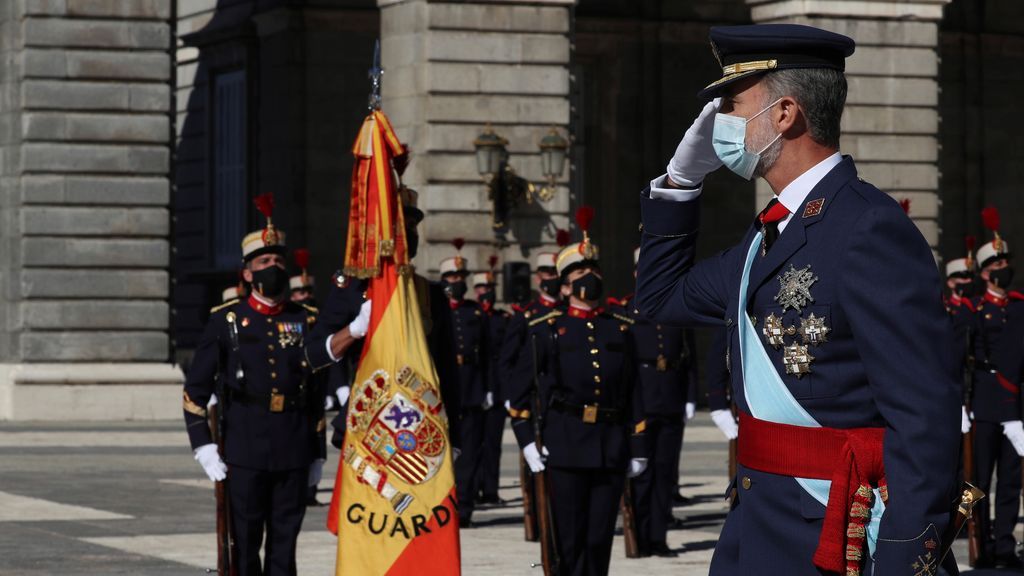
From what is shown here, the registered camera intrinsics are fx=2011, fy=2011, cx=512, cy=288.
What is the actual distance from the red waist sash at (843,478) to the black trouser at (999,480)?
25.4 ft

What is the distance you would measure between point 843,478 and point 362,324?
4.94 m

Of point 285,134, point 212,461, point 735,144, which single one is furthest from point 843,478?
point 285,134

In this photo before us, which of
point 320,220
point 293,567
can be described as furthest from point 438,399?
point 320,220

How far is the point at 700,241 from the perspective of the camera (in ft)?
93.9

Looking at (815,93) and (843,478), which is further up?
(815,93)

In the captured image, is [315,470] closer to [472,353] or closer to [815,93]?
[815,93]

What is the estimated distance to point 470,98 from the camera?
21734 millimetres

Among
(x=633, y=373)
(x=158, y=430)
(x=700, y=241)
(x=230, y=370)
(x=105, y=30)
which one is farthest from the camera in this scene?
(x=700, y=241)

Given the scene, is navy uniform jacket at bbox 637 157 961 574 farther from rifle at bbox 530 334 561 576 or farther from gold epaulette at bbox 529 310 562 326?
gold epaulette at bbox 529 310 562 326

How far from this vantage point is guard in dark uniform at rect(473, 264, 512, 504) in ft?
50.8

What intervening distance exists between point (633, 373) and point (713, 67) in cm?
1857

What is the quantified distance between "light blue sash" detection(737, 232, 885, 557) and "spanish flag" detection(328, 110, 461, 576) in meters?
4.12

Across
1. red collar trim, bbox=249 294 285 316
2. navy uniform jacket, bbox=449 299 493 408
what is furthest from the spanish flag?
navy uniform jacket, bbox=449 299 493 408

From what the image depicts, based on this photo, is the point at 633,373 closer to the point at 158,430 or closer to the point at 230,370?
the point at 230,370
